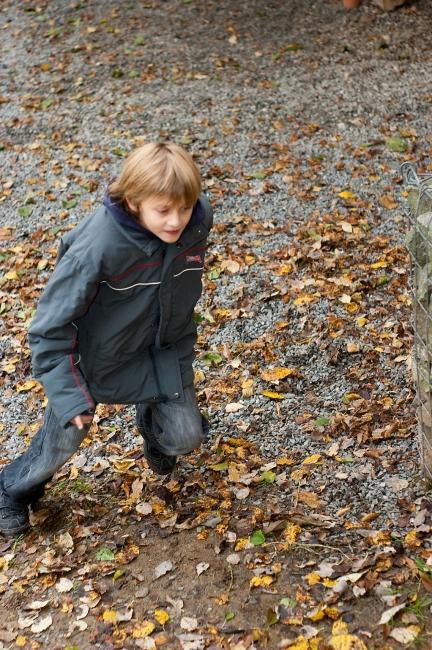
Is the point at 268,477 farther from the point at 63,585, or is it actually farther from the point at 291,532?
the point at 63,585

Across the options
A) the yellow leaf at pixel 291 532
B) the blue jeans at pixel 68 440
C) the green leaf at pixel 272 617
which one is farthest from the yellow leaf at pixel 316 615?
the blue jeans at pixel 68 440

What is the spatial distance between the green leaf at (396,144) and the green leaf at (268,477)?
13.9 ft

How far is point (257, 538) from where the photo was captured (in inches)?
142

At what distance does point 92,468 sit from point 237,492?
2.69 ft

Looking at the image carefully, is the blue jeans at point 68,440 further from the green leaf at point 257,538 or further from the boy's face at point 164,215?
the boy's face at point 164,215

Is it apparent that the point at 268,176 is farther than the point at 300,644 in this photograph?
Yes

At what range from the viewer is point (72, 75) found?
970 cm

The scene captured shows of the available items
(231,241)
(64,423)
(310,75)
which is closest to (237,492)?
(64,423)

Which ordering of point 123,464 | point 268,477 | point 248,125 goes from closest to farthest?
point 268,477
point 123,464
point 248,125

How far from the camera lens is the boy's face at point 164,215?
2910 mm

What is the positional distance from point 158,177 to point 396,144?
501 centimetres

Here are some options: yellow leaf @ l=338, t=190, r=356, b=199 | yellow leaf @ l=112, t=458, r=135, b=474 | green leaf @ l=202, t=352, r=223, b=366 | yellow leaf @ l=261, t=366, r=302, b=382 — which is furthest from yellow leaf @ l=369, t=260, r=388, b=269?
yellow leaf @ l=112, t=458, r=135, b=474

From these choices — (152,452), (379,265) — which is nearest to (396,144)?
(379,265)

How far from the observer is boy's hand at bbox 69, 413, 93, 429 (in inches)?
124
